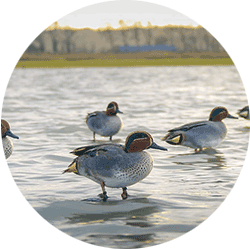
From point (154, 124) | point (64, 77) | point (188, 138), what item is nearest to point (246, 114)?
point (154, 124)

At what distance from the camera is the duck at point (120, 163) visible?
4637 millimetres

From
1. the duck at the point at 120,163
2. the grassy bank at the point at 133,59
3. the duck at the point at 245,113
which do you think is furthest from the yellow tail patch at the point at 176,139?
the duck at the point at 245,113

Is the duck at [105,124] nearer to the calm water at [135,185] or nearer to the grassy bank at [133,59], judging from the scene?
the calm water at [135,185]

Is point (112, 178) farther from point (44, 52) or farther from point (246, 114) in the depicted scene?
point (246, 114)

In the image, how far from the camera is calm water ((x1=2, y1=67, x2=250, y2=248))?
4282 millimetres

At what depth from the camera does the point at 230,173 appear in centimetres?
586

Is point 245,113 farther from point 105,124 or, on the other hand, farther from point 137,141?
point 137,141

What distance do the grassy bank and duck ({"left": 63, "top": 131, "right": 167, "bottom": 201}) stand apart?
268 centimetres

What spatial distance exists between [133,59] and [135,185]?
9.37 feet

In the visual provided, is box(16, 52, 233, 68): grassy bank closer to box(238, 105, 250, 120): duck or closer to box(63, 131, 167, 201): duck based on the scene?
box(238, 105, 250, 120): duck

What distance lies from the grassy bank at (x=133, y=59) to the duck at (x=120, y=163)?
2681 mm

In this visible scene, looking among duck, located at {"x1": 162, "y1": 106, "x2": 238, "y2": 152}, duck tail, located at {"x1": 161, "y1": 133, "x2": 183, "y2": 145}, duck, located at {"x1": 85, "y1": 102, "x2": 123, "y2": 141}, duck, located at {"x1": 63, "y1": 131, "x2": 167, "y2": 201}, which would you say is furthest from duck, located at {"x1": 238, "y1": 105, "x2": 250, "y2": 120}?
duck, located at {"x1": 63, "y1": 131, "x2": 167, "y2": 201}

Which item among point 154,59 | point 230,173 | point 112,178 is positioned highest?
point 154,59

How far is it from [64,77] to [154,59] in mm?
12189
